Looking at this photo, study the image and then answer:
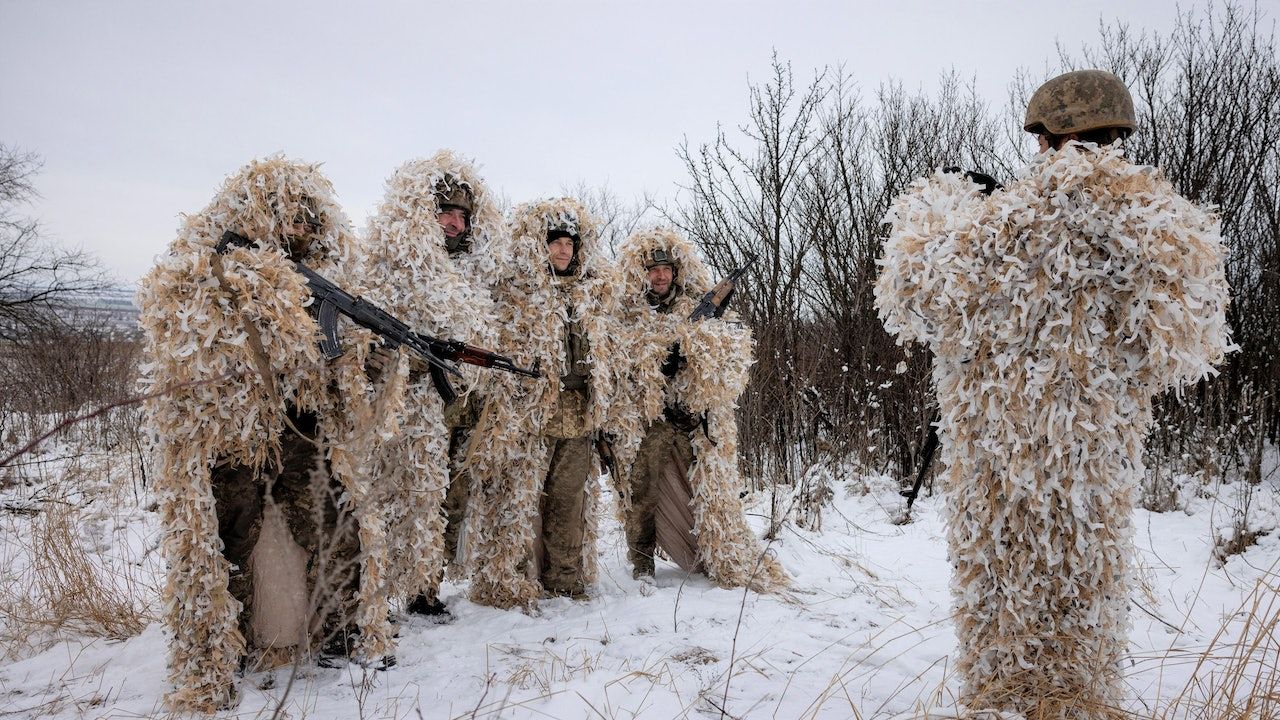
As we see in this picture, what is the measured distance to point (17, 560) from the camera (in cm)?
569

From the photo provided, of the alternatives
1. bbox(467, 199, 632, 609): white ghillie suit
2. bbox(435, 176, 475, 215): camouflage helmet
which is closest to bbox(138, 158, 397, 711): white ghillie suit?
bbox(435, 176, 475, 215): camouflage helmet

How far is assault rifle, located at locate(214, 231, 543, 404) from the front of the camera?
309 cm

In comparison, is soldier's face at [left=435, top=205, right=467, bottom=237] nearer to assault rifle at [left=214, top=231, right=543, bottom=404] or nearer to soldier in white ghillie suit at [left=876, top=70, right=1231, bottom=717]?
assault rifle at [left=214, top=231, right=543, bottom=404]

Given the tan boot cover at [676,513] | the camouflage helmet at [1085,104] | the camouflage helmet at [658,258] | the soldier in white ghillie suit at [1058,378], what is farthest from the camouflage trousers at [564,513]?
the camouflage helmet at [1085,104]

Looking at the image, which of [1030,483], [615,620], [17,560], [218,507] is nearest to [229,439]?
[218,507]

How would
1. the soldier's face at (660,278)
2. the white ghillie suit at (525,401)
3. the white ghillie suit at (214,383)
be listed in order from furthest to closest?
the soldier's face at (660,278)
the white ghillie suit at (525,401)
the white ghillie suit at (214,383)

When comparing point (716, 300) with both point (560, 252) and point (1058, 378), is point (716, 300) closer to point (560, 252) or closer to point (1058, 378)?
point (560, 252)

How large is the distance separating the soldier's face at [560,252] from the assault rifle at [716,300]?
3.12ft

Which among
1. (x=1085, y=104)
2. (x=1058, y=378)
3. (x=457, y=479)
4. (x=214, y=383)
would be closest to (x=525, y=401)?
(x=457, y=479)

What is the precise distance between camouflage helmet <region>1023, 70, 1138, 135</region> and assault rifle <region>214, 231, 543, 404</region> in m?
2.72

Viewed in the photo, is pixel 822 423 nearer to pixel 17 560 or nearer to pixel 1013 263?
pixel 1013 263

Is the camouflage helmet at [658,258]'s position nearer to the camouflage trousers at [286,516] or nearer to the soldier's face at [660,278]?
the soldier's face at [660,278]

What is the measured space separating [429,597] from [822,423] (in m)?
6.97

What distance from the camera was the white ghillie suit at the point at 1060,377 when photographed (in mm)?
2250
